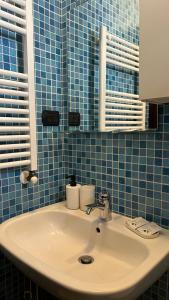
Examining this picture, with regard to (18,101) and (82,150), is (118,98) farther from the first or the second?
(18,101)

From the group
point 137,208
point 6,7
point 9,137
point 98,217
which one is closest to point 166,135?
point 137,208

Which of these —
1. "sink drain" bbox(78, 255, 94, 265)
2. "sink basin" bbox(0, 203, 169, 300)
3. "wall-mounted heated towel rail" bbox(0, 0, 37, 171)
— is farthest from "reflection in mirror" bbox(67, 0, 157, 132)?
"sink drain" bbox(78, 255, 94, 265)

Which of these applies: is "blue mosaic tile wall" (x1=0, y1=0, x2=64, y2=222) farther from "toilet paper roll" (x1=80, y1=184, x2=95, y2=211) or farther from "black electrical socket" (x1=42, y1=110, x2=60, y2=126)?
"toilet paper roll" (x1=80, y1=184, x2=95, y2=211)

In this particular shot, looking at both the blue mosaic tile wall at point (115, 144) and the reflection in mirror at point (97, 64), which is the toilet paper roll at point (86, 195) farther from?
the reflection in mirror at point (97, 64)

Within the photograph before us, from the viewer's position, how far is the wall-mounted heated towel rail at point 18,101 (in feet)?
3.33

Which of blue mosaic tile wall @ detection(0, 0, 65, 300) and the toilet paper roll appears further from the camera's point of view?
the toilet paper roll

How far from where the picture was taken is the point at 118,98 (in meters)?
1.09

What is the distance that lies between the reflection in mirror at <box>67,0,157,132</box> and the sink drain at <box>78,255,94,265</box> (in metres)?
0.60

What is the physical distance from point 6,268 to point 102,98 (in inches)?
38.6

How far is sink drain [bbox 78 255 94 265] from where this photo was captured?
962 millimetres

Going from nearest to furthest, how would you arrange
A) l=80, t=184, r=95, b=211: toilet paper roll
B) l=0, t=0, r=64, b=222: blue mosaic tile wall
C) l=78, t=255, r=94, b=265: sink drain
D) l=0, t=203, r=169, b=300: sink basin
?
l=0, t=203, r=169, b=300: sink basin, l=78, t=255, r=94, b=265: sink drain, l=0, t=0, r=64, b=222: blue mosaic tile wall, l=80, t=184, r=95, b=211: toilet paper roll

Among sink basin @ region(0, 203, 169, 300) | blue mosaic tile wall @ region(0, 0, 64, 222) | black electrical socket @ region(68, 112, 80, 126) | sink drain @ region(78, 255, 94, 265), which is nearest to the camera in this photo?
sink basin @ region(0, 203, 169, 300)

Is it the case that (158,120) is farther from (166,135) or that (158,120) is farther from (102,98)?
(102,98)

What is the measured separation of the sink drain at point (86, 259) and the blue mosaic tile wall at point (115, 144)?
269mm
